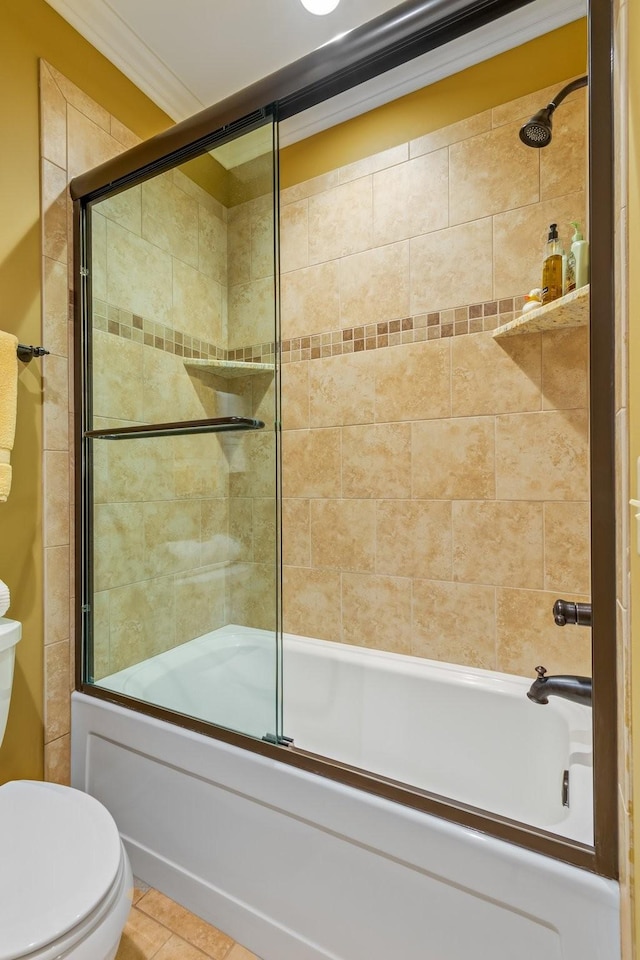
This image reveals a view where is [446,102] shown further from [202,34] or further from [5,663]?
[5,663]

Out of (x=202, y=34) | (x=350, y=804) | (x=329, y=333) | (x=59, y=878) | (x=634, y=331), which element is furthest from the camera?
(x=329, y=333)

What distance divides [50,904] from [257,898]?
557mm

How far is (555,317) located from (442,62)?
108 cm

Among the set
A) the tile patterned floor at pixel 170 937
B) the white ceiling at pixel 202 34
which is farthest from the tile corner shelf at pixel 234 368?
the tile patterned floor at pixel 170 937

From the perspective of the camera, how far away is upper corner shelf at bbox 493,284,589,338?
1.32 m

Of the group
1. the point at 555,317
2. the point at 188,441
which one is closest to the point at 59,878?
the point at 188,441

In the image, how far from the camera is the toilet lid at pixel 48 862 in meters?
0.80

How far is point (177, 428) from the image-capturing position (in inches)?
55.6

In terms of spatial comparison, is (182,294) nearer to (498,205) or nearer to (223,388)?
(223,388)

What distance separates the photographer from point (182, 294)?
4.70 ft

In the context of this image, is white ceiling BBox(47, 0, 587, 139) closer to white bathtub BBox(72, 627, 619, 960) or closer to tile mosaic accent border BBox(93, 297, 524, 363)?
tile mosaic accent border BBox(93, 297, 524, 363)

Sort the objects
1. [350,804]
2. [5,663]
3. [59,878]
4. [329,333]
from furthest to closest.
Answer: [329,333]
[5,663]
[350,804]
[59,878]

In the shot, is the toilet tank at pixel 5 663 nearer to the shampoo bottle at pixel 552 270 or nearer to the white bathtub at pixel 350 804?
the white bathtub at pixel 350 804

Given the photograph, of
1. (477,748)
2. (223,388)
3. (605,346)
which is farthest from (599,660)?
(223,388)
